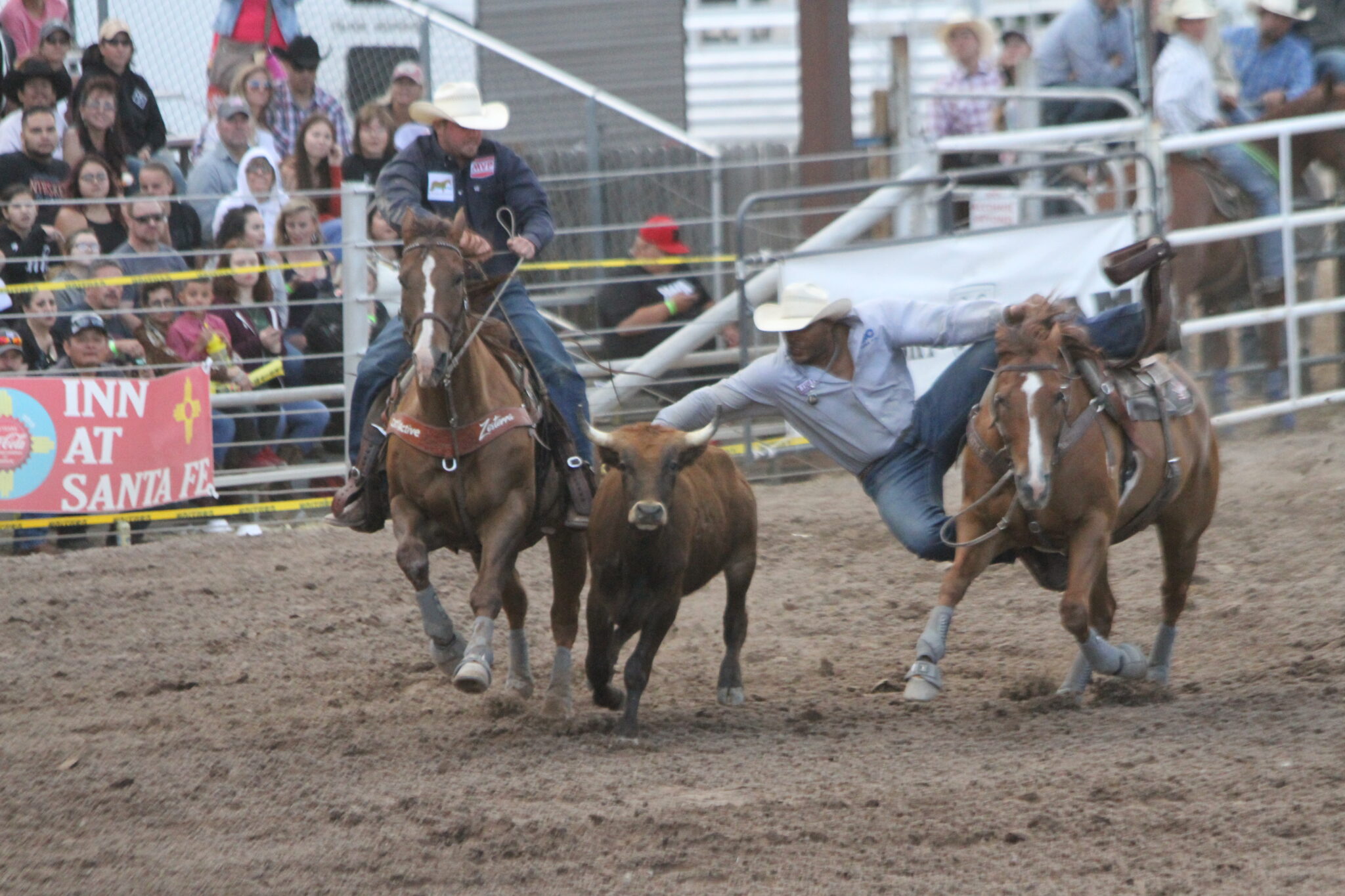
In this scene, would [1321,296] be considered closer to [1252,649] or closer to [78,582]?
[1252,649]

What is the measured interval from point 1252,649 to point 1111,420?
1.70 meters

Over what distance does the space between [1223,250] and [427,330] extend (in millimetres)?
7934

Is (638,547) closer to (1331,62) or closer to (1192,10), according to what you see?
(1192,10)

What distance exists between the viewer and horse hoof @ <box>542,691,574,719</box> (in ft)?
22.9

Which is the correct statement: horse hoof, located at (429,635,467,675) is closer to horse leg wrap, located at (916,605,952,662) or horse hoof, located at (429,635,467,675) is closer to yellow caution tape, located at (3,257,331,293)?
horse leg wrap, located at (916,605,952,662)

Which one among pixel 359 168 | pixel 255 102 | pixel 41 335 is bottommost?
pixel 41 335

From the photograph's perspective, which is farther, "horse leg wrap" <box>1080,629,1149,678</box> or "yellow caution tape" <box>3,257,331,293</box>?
"yellow caution tape" <box>3,257,331,293</box>

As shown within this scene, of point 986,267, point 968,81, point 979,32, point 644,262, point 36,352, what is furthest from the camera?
point 968,81

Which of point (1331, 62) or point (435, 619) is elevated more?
point (1331, 62)

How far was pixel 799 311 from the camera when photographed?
7188mm

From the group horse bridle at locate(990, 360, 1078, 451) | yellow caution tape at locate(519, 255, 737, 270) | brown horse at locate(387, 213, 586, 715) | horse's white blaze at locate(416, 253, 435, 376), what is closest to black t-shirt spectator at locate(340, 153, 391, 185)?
yellow caution tape at locate(519, 255, 737, 270)

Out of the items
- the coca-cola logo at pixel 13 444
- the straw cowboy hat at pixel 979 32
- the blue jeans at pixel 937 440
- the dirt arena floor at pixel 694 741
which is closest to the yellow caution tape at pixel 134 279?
the coca-cola logo at pixel 13 444

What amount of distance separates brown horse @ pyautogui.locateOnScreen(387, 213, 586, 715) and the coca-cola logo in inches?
160

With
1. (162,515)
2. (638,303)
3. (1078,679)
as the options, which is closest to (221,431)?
(162,515)
